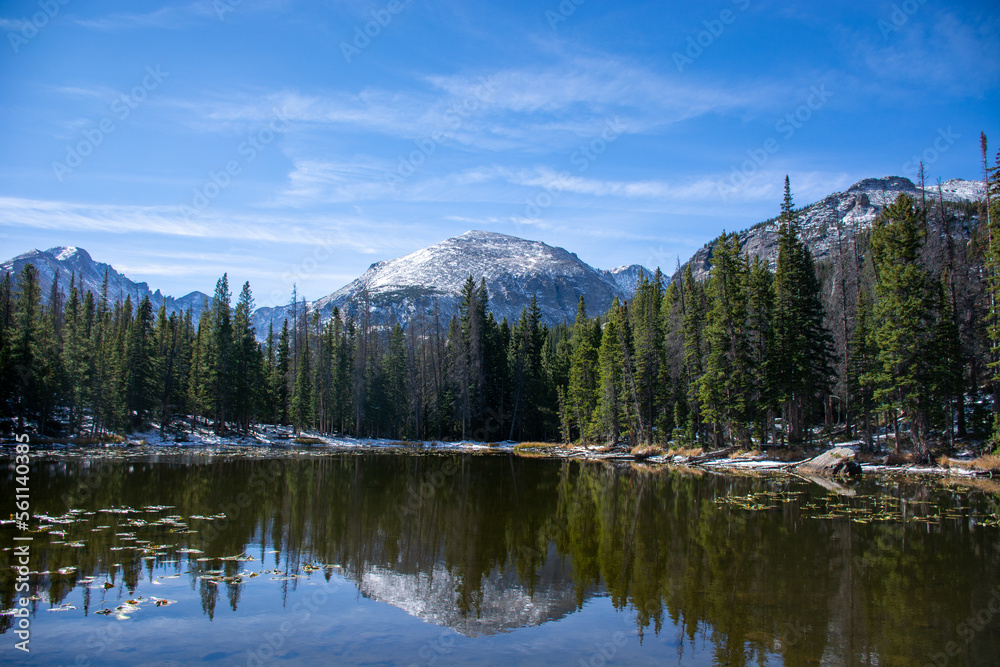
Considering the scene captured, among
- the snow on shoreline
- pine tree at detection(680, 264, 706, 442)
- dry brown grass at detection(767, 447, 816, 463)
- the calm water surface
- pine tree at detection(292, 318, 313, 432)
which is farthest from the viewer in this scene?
pine tree at detection(292, 318, 313, 432)

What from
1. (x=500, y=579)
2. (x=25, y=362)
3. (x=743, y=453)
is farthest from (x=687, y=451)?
(x=25, y=362)

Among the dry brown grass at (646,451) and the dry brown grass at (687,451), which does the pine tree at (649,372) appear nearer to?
the dry brown grass at (646,451)

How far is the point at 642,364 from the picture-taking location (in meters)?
58.1

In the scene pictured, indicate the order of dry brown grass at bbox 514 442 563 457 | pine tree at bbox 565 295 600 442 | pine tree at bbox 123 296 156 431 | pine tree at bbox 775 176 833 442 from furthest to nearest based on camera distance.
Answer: pine tree at bbox 565 295 600 442 → dry brown grass at bbox 514 442 563 457 → pine tree at bbox 123 296 156 431 → pine tree at bbox 775 176 833 442

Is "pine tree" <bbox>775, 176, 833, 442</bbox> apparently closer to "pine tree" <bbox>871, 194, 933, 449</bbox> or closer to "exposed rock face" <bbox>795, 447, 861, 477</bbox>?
"pine tree" <bbox>871, 194, 933, 449</bbox>

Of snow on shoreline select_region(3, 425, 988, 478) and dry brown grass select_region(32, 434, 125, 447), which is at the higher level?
dry brown grass select_region(32, 434, 125, 447)

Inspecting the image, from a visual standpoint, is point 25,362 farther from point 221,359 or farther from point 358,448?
point 358,448

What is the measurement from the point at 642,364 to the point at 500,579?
1819 inches

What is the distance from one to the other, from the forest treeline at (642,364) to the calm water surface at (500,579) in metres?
18.2

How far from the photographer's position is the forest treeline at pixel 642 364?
40.0m

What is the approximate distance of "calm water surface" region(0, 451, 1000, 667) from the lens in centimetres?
997

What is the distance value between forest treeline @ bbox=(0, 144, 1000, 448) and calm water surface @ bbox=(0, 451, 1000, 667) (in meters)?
18.2

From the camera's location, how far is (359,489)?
2991 centimetres

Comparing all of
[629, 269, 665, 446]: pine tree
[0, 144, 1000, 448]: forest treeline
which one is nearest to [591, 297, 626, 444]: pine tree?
[0, 144, 1000, 448]: forest treeline
